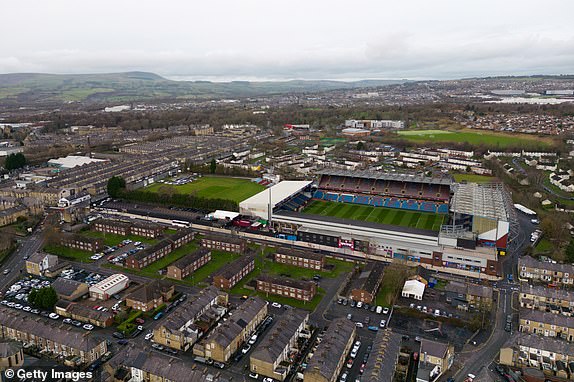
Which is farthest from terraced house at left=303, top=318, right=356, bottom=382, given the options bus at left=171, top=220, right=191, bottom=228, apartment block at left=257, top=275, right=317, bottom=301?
bus at left=171, top=220, right=191, bottom=228

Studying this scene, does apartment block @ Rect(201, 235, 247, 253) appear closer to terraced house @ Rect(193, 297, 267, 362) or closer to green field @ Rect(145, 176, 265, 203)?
terraced house @ Rect(193, 297, 267, 362)

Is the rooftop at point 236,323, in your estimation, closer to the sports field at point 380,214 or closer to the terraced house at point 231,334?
the terraced house at point 231,334

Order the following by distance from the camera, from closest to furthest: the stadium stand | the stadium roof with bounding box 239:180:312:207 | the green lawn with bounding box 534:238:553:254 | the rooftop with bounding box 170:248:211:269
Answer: the rooftop with bounding box 170:248:211:269, the green lawn with bounding box 534:238:553:254, the stadium roof with bounding box 239:180:312:207, the stadium stand

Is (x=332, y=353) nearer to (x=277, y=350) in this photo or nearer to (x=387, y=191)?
(x=277, y=350)

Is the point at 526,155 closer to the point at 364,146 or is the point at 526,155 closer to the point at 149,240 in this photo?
the point at 364,146

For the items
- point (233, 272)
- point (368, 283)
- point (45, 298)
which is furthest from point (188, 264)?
point (368, 283)
